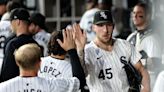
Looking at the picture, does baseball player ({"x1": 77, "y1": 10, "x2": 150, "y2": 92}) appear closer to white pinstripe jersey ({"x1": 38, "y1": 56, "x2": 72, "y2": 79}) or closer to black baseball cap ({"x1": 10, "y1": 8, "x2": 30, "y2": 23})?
white pinstripe jersey ({"x1": 38, "y1": 56, "x2": 72, "y2": 79})

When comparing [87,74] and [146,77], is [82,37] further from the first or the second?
[146,77]

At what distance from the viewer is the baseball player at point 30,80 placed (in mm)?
5059

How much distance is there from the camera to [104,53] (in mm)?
6340

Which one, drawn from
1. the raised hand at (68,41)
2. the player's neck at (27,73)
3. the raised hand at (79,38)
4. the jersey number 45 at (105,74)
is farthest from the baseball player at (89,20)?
the player's neck at (27,73)

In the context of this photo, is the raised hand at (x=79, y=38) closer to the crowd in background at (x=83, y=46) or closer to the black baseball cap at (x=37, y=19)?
the crowd in background at (x=83, y=46)

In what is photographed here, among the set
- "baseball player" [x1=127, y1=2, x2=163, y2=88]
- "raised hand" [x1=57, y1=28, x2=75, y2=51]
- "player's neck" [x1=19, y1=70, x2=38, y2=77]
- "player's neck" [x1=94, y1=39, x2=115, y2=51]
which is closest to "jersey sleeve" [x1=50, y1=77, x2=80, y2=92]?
"player's neck" [x1=19, y1=70, x2=38, y2=77]

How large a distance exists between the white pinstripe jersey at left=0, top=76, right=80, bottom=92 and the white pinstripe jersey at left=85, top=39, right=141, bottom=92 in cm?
100

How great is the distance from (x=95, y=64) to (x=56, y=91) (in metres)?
1.12

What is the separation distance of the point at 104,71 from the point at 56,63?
51 cm

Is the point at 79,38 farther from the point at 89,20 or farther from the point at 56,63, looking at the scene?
the point at 89,20

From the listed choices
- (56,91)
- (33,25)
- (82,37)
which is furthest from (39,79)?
(33,25)

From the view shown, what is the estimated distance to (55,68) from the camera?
6.09 meters

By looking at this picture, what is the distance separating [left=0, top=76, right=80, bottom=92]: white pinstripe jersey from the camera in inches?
202

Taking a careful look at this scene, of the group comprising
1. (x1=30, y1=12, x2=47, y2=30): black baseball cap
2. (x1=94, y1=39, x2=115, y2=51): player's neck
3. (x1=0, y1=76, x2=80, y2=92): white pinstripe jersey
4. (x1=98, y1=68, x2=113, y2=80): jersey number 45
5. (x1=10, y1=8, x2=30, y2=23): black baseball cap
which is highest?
(x1=10, y1=8, x2=30, y2=23): black baseball cap
